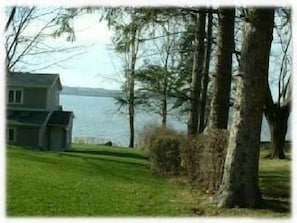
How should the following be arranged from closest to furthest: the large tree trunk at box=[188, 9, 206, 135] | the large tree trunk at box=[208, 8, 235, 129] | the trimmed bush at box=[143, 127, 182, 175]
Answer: the large tree trunk at box=[208, 8, 235, 129] < the trimmed bush at box=[143, 127, 182, 175] < the large tree trunk at box=[188, 9, 206, 135]

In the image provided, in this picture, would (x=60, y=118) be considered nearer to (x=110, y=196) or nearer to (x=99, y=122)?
(x=99, y=122)

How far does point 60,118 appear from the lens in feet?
114

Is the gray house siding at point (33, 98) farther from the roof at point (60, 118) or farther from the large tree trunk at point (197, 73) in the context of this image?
the large tree trunk at point (197, 73)

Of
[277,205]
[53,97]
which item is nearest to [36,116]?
[53,97]

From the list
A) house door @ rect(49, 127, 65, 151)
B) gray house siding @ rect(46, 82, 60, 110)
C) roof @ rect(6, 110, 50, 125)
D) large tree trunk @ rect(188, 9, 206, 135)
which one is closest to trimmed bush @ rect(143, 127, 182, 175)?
large tree trunk @ rect(188, 9, 206, 135)

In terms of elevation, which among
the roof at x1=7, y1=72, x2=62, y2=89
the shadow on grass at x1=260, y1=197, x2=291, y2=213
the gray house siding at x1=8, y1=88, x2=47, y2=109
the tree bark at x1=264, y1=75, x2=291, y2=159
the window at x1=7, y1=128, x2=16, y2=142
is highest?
the roof at x1=7, y1=72, x2=62, y2=89

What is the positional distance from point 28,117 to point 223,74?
75.2 feet

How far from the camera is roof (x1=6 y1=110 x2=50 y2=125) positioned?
33.1 meters

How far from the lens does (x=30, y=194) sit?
9234 millimetres

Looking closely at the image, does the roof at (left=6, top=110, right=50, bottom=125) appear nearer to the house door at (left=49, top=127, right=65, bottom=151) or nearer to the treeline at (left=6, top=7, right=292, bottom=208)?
the house door at (left=49, top=127, right=65, bottom=151)

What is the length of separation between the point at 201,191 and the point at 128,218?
3.22m

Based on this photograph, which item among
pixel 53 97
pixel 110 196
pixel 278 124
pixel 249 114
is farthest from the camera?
pixel 53 97

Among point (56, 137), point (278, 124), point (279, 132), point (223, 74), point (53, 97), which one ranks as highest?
point (53, 97)

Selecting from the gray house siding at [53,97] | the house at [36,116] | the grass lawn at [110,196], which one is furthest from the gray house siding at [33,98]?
the grass lawn at [110,196]
